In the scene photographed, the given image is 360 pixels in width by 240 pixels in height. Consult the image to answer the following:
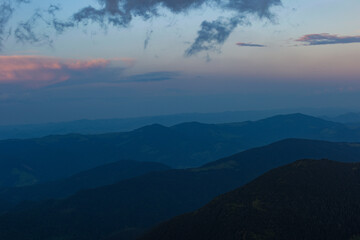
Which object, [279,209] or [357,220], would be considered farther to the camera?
[279,209]

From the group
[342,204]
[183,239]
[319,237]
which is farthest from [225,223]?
[342,204]

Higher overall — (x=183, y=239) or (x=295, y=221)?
(x=295, y=221)

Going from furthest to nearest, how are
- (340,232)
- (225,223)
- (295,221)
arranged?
(225,223), (295,221), (340,232)

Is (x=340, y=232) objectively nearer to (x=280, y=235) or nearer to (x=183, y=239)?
(x=280, y=235)

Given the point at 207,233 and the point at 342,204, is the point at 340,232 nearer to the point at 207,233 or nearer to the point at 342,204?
the point at 342,204

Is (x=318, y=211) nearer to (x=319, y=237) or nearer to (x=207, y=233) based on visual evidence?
(x=319, y=237)

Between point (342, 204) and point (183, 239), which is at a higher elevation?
point (342, 204)

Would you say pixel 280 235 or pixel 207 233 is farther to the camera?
pixel 207 233

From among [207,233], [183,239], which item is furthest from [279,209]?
[183,239]

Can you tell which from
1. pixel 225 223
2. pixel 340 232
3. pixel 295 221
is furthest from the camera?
pixel 225 223
